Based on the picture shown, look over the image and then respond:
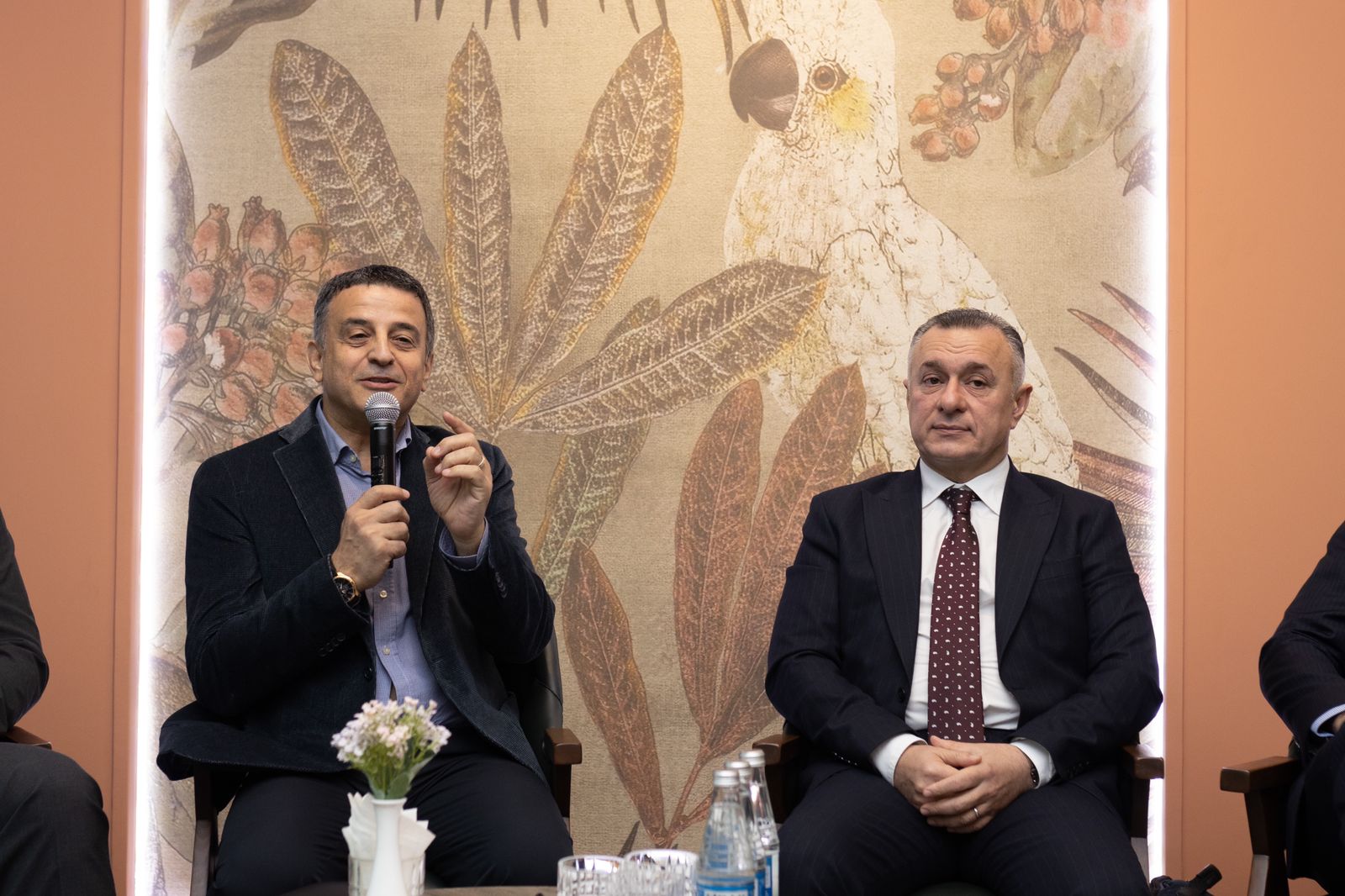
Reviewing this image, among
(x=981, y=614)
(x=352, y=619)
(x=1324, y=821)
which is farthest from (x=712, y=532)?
(x=1324, y=821)

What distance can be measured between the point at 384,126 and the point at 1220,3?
2367 millimetres

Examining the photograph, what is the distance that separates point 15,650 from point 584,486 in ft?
4.93

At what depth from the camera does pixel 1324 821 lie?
2.40m

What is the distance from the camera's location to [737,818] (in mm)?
1884

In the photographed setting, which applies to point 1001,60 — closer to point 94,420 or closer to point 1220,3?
point 1220,3

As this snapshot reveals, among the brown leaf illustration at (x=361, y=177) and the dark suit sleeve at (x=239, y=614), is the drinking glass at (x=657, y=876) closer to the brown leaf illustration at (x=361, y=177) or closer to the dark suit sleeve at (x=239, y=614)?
the dark suit sleeve at (x=239, y=614)

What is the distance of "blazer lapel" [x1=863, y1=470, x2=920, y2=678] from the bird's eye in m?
1.29

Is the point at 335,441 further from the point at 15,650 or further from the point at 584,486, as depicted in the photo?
the point at 584,486

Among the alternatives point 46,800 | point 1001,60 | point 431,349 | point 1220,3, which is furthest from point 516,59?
point 46,800

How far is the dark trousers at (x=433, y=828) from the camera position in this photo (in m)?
2.33

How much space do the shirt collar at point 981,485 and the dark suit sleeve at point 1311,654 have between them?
634 millimetres

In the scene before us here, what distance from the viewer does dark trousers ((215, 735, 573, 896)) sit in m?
2.33

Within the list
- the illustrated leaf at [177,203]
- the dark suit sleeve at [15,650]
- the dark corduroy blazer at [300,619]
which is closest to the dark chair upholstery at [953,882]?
the dark corduroy blazer at [300,619]

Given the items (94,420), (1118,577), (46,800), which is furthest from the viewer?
(94,420)
